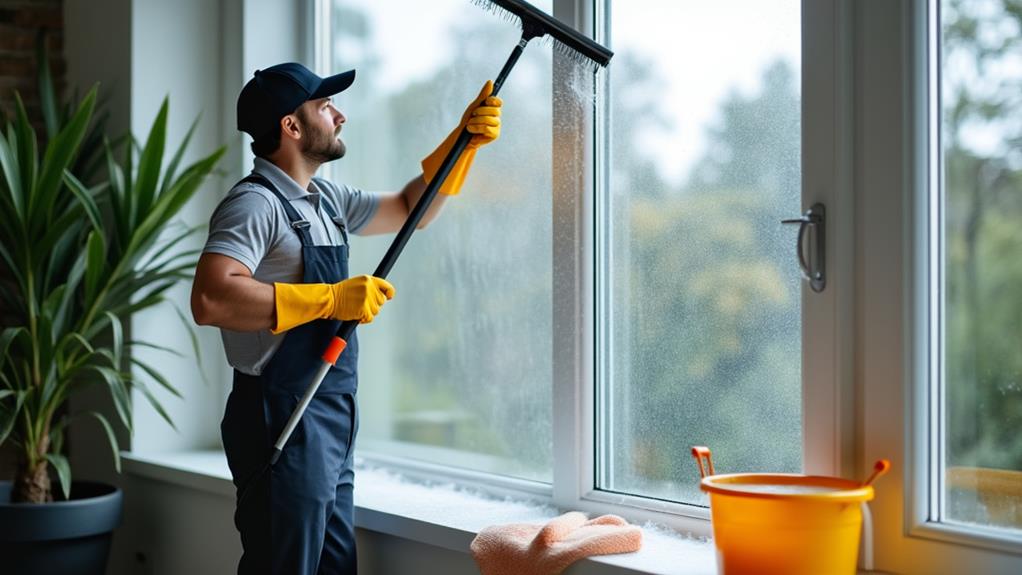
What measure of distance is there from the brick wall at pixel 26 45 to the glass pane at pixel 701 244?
79.7 inches

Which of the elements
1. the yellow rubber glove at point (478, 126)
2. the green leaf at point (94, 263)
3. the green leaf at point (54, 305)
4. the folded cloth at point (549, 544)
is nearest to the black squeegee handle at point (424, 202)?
the yellow rubber glove at point (478, 126)

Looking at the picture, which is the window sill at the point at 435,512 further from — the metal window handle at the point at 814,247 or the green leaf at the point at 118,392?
the metal window handle at the point at 814,247

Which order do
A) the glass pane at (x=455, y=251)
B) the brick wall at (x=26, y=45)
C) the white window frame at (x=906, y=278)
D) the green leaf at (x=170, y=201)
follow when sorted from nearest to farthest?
the white window frame at (x=906, y=278)
the glass pane at (x=455, y=251)
the green leaf at (x=170, y=201)
the brick wall at (x=26, y=45)

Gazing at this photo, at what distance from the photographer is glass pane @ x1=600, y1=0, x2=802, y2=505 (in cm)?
204

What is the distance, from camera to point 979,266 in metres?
1.74

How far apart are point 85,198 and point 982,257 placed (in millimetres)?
2073

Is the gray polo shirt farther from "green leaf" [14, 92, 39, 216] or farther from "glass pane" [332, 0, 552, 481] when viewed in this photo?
"green leaf" [14, 92, 39, 216]

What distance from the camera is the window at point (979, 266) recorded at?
5.60 feet

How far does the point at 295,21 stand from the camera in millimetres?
3291

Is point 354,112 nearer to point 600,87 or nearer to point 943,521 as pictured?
point 600,87

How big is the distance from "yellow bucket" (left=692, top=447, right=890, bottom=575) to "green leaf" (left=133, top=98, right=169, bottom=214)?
5.89 ft

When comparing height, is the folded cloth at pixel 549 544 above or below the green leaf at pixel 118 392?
below

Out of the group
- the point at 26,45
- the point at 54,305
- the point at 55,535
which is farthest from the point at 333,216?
the point at 26,45

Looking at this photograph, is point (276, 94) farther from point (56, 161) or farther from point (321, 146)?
point (56, 161)
